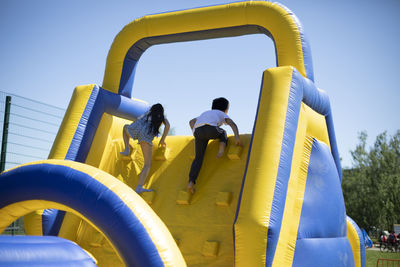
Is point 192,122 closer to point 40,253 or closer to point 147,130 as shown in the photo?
point 147,130

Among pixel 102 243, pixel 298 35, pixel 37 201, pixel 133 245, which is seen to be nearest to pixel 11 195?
pixel 37 201

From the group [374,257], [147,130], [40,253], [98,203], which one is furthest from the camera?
[374,257]

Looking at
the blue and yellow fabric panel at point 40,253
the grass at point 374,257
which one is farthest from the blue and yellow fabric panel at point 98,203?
the grass at point 374,257

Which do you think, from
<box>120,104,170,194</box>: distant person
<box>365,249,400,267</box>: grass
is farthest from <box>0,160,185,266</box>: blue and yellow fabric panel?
<box>365,249,400,267</box>: grass

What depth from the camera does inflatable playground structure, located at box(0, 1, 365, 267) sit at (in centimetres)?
247

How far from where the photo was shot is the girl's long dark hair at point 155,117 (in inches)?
193

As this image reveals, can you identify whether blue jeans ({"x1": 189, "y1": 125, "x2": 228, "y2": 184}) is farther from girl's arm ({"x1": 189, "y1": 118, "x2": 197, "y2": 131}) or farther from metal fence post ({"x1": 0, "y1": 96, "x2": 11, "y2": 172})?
metal fence post ({"x1": 0, "y1": 96, "x2": 11, "y2": 172})

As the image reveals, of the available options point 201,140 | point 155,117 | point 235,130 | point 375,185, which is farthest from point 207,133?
point 375,185

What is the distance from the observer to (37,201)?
9.60ft

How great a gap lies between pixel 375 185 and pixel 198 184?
79.6ft

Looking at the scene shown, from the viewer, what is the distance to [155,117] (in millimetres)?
4938

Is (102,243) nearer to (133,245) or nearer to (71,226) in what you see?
(71,226)

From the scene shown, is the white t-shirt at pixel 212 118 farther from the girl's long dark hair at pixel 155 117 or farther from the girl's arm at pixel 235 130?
the girl's long dark hair at pixel 155 117

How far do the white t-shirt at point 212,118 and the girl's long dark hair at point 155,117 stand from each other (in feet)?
1.63
